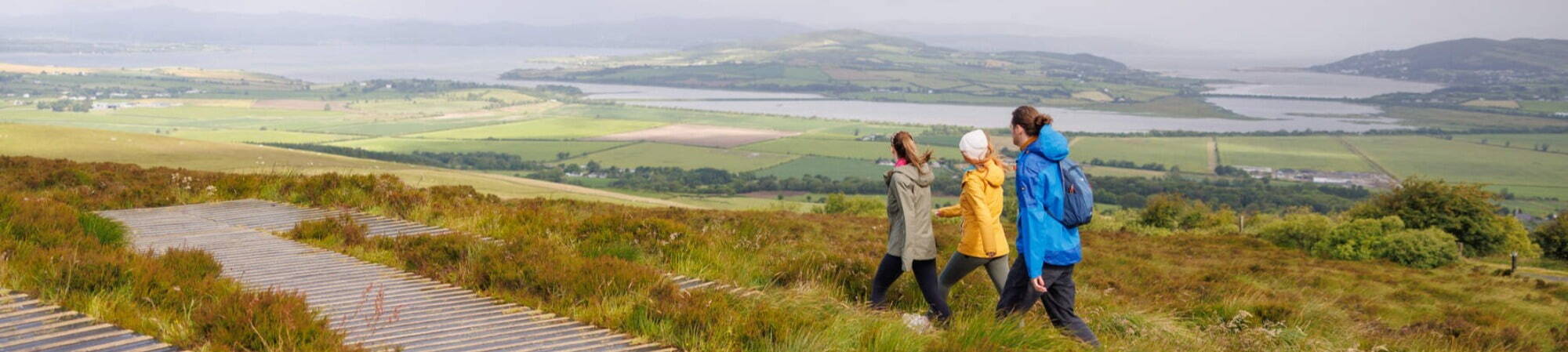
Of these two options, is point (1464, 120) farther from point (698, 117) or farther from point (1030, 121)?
point (1030, 121)

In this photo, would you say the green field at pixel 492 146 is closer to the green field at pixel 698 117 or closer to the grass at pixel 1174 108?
the green field at pixel 698 117

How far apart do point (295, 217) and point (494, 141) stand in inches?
3576

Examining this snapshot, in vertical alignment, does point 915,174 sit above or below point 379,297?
above

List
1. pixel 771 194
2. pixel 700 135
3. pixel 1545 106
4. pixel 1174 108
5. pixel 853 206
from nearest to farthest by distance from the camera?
pixel 853 206
pixel 771 194
pixel 700 135
pixel 1545 106
pixel 1174 108

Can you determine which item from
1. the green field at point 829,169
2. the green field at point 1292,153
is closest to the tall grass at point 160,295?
the green field at point 829,169

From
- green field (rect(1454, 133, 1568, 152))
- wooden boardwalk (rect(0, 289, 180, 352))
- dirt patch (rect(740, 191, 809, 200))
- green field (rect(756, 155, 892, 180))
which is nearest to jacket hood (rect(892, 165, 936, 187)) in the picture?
wooden boardwalk (rect(0, 289, 180, 352))

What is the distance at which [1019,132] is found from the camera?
21.4 feet

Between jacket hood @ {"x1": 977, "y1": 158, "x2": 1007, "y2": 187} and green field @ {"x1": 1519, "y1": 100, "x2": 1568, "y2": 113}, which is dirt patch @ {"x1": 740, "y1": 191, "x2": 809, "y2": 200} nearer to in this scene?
jacket hood @ {"x1": 977, "y1": 158, "x2": 1007, "y2": 187}

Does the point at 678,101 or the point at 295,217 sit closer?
the point at 295,217

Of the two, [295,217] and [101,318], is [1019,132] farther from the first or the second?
[295,217]

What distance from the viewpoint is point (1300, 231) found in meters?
37.2

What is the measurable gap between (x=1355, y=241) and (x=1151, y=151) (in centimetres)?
7562

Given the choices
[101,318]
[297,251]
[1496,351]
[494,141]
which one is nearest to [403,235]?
[297,251]

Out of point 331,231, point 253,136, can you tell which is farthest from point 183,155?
point 253,136
